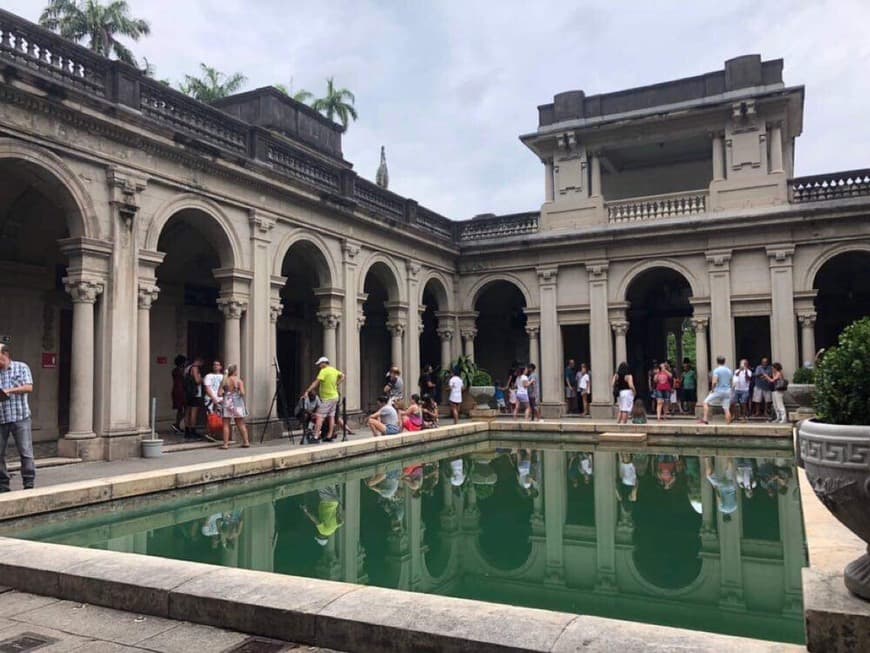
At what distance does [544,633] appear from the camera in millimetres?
2789

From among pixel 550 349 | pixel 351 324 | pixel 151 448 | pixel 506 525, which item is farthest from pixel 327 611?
pixel 550 349

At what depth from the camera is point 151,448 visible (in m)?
10.2

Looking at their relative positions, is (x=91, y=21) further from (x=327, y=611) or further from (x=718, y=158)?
(x=327, y=611)

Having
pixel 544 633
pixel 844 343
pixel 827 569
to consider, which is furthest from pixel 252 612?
pixel 844 343

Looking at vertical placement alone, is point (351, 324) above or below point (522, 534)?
above

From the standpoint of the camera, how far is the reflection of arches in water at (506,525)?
503 centimetres

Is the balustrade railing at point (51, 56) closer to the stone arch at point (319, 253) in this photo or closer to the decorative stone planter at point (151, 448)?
the stone arch at point (319, 253)

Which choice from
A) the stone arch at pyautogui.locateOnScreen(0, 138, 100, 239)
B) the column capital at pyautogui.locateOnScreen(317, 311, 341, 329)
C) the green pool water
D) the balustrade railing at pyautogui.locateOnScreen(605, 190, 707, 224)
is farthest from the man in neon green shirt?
the balustrade railing at pyautogui.locateOnScreen(605, 190, 707, 224)

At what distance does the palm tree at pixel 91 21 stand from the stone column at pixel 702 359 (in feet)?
78.0

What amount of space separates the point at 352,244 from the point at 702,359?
967cm

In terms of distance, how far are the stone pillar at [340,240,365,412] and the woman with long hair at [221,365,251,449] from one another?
158 inches

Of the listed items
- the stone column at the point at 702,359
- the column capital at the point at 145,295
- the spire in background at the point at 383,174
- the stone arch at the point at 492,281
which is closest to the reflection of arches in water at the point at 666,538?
the column capital at the point at 145,295

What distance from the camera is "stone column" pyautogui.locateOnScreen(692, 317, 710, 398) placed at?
17.8m

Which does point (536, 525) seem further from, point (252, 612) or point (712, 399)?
point (712, 399)
